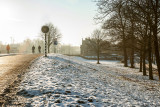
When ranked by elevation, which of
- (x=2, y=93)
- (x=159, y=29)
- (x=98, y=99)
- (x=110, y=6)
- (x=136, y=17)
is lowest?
(x=98, y=99)

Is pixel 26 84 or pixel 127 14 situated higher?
pixel 127 14

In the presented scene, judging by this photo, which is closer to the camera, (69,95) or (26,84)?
(69,95)

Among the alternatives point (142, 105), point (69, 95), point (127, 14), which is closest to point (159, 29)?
point (127, 14)

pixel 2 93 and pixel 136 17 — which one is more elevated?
pixel 136 17

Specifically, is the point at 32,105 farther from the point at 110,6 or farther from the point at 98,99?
the point at 110,6

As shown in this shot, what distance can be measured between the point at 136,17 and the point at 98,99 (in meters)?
7.53

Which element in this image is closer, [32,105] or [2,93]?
[32,105]

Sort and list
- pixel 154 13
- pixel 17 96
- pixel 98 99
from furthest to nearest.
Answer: pixel 154 13, pixel 98 99, pixel 17 96

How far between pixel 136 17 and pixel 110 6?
229 cm

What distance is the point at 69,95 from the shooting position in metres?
5.30

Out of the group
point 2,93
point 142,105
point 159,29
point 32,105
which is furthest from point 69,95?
point 159,29

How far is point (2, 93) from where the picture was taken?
504 centimetres

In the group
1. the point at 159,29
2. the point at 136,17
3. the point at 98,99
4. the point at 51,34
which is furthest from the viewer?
the point at 51,34

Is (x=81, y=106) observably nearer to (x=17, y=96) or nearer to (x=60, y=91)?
(x=60, y=91)
